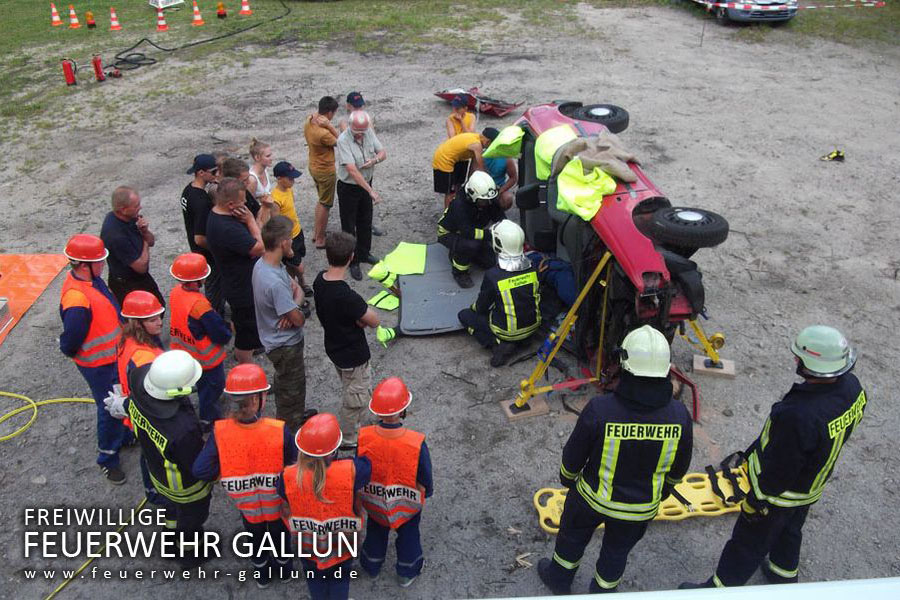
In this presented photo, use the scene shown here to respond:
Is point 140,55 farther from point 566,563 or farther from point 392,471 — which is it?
point 566,563

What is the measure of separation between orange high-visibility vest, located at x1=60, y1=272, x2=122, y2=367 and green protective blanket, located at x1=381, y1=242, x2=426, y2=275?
3.07m

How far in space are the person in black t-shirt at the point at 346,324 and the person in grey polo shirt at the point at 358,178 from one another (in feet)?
8.17

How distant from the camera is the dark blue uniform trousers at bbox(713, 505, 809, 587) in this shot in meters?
3.62

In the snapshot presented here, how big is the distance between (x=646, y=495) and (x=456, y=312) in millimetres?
3331

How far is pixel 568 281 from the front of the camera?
5.93 metres

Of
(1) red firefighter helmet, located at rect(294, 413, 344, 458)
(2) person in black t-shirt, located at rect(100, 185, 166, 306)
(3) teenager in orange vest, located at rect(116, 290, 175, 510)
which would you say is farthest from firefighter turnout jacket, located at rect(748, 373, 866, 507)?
(2) person in black t-shirt, located at rect(100, 185, 166, 306)

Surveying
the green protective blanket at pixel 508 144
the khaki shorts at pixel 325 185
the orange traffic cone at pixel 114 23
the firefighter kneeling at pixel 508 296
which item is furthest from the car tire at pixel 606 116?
the orange traffic cone at pixel 114 23

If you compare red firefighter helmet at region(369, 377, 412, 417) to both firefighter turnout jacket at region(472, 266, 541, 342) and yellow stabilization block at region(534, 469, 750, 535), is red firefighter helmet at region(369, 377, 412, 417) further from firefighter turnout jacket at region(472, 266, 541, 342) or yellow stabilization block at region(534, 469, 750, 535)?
firefighter turnout jacket at region(472, 266, 541, 342)

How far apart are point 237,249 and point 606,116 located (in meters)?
4.02

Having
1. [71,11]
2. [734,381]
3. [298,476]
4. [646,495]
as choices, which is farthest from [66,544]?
[71,11]

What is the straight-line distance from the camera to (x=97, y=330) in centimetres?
455

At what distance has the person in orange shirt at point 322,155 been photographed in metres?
7.08

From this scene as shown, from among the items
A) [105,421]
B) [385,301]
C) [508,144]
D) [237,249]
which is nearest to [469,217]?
[508,144]

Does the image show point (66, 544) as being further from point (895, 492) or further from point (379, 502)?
point (895, 492)
